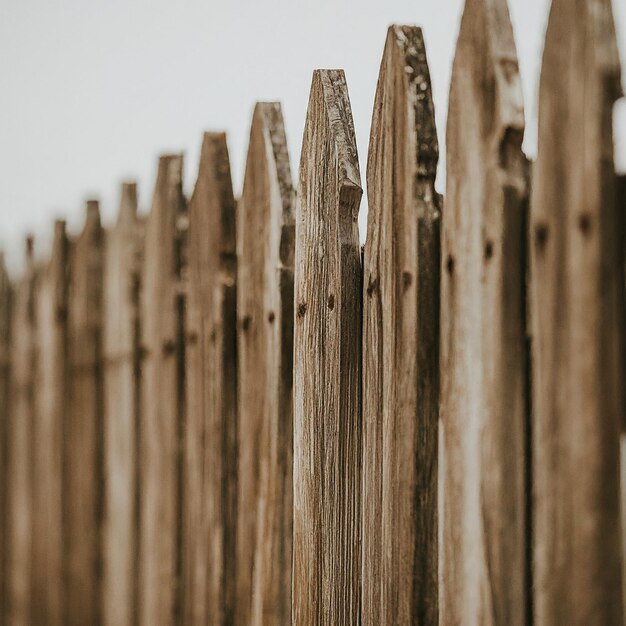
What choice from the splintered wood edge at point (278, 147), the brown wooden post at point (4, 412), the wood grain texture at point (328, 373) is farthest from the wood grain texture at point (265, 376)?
the brown wooden post at point (4, 412)

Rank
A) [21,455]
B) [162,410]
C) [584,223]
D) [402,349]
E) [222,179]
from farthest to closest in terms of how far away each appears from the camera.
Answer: [21,455]
[162,410]
[222,179]
[402,349]
[584,223]

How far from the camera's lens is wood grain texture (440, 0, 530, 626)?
4.67ft

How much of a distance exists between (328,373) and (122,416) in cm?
134

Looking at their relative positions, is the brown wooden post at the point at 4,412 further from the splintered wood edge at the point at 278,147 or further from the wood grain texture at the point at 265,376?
the splintered wood edge at the point at 278,147

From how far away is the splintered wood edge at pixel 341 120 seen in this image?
1.85 metres

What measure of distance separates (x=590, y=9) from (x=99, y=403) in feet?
8.08

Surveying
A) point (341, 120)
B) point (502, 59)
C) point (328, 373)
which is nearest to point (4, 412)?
point (328, 373)

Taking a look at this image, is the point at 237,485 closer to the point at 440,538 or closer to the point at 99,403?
the point at 440,538

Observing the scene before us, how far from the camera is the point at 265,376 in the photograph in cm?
220

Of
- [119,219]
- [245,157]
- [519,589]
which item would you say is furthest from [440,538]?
[119,219]

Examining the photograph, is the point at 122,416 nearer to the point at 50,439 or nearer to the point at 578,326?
the point at 50,439

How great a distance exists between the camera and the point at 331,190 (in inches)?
74.4

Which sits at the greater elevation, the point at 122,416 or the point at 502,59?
the point at 502,59

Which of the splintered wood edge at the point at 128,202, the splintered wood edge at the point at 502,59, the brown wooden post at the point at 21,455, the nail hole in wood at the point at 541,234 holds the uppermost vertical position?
the splintered wood edge at the point at 128,202
